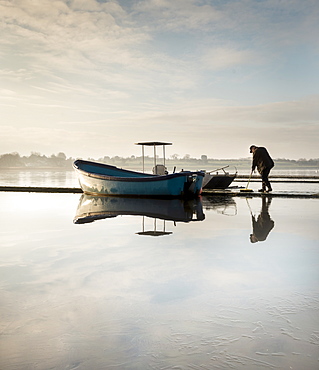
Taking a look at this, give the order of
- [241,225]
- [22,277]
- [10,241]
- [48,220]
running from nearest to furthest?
[22,277] → [10,241] → [241,225] → [48,220]

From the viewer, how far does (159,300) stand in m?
3.95

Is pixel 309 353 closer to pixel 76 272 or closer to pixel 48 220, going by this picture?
pixel 76 272

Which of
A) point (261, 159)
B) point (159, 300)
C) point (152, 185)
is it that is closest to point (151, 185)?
point (152, 185)

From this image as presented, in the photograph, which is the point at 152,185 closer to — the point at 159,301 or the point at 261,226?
the point at 261,226

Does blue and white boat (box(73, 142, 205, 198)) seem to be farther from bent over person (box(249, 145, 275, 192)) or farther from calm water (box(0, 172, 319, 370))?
calm water (box(0, 172, 319, 370))

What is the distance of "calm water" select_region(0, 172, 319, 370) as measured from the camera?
2.81 m

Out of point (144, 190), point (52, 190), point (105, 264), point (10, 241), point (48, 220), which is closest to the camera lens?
point (105, 264)

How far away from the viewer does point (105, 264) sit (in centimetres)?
543

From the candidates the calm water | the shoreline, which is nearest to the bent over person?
the shoreline

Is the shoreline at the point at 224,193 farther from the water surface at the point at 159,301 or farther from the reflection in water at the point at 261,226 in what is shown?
the water surface at the point at 159,301

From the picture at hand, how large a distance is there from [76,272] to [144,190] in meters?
12.0

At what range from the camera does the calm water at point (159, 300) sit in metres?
2.81

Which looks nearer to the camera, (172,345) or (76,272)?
(172,345)

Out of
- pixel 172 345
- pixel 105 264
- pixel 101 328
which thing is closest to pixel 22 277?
pixel 105 264
